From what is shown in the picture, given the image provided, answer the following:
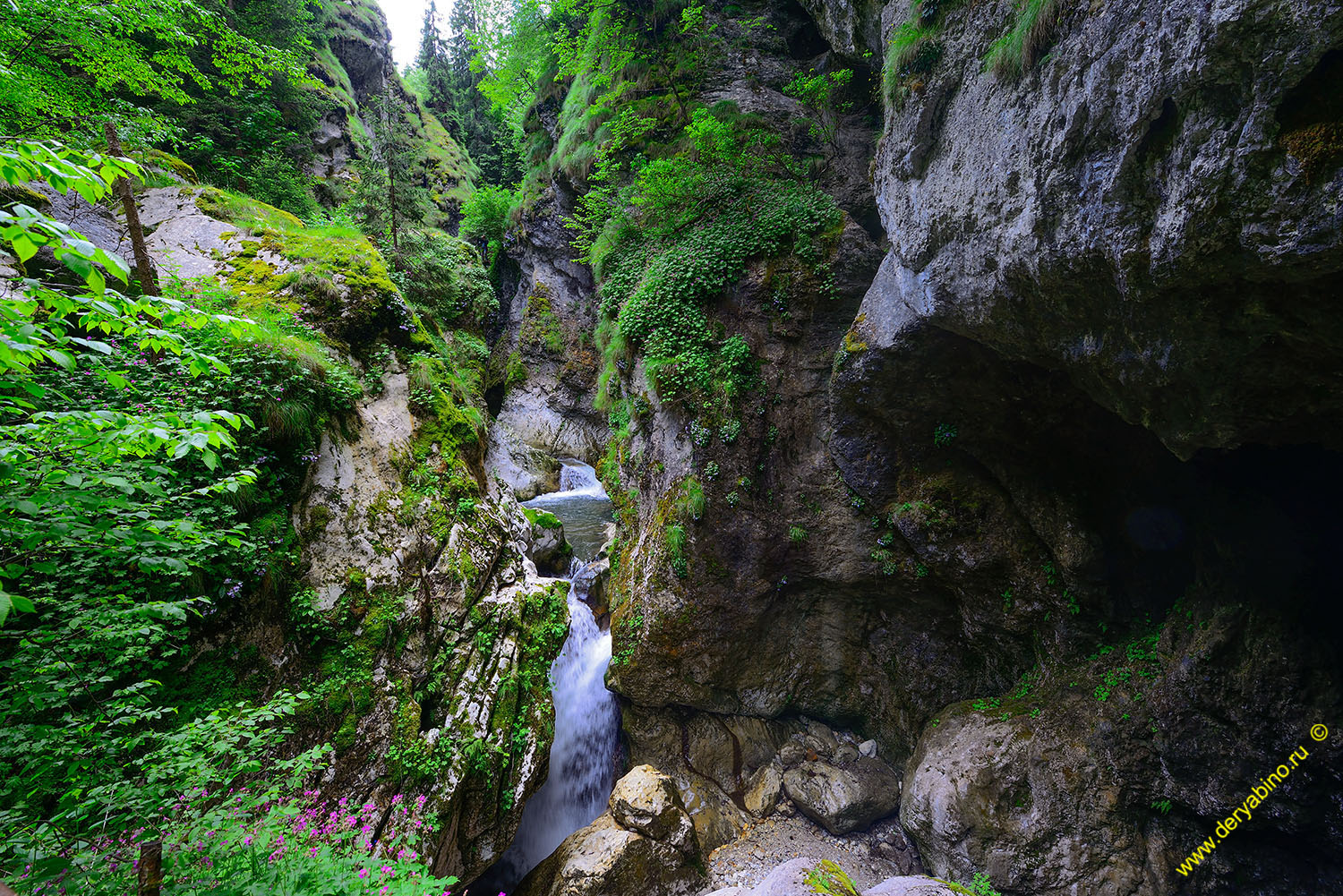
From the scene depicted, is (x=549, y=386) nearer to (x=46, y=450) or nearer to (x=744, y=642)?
(x=744, y=642)

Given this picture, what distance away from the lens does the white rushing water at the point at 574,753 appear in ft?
22.0

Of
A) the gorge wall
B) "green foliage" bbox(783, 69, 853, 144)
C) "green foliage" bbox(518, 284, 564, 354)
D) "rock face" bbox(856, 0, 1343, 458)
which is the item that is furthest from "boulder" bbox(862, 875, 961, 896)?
"green foliage" bbox(518, 284, 564, 354)

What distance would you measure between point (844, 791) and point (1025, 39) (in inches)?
365

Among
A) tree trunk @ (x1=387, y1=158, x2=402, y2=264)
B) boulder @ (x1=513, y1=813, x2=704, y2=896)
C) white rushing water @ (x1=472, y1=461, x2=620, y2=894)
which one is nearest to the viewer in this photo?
boulder @ (x1=513, y1=813, x2=704, y2=896)

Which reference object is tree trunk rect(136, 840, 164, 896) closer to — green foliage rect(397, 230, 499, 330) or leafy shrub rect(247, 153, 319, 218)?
green foliage rect(397, 230, 499, 330)

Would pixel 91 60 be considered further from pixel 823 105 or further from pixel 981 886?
pixel 981 886

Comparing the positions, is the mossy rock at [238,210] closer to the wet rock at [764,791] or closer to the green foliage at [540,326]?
the green foliage at [540,326]

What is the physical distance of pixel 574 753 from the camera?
7660 millimetres

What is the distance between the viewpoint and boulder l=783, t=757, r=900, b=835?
7132mm

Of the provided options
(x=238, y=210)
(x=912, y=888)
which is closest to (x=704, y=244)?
(x=238, y=210)

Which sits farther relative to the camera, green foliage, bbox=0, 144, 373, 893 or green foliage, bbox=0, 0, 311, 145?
green foliage, bbox=0, 0, 311, 145

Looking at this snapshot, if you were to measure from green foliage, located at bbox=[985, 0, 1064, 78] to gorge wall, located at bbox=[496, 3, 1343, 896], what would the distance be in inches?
2.0

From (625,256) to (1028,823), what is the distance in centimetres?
1120

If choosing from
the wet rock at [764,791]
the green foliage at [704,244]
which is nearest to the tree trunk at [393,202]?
the green foliage at [704,244]
